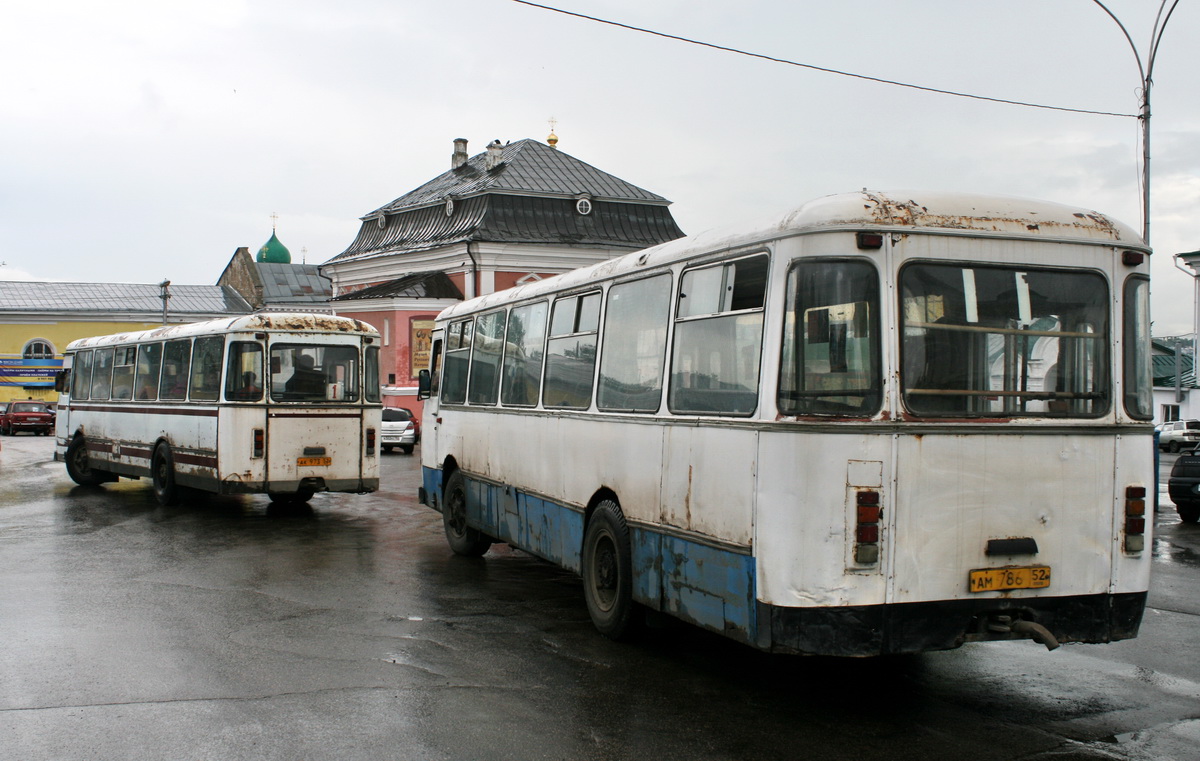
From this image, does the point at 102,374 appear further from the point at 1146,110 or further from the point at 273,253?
the point at 273,253

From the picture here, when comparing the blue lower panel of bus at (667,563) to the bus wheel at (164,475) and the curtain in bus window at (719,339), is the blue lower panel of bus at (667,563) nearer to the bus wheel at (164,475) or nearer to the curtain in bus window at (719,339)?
the curtain in bus window at (719,339)

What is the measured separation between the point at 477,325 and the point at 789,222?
6268 mm

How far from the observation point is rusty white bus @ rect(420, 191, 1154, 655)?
6258 millimetres

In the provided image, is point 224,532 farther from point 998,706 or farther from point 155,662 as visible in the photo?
point 998,706

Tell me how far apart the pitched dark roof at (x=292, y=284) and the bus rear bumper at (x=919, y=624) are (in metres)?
84.1

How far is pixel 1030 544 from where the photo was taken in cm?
652

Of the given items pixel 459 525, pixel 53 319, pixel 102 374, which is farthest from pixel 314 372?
pixel 53 319

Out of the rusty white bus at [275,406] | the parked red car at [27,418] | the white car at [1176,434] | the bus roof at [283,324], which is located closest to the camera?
the rusty white bus at [275,406]

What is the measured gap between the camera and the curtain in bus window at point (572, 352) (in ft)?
30.2

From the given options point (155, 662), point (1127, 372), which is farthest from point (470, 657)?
point (1127, 372)

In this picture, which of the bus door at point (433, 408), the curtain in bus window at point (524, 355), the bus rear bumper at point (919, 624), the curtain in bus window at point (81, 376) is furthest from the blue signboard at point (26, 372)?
the bus rear bumper at point (919, 624)

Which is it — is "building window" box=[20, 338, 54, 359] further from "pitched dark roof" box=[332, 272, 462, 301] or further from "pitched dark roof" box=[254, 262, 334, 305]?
"pitched dark roof" box=[332, 272, 462, 301]

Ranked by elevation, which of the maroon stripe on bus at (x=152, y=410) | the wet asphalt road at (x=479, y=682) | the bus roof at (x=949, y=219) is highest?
the bus roof at (x=949, y=219)

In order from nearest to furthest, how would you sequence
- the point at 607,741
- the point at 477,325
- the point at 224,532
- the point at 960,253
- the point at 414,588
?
1. the point at 607,741
2. the point at 960,253
3. the point at 414,588
4. the point at 477,325
5. the point at 224,532
